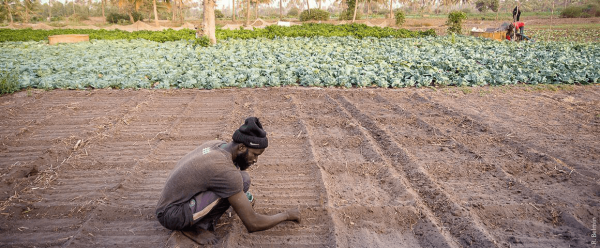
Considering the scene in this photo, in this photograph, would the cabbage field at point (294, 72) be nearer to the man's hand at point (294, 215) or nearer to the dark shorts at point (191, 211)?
the man's hand at point (294, 215)

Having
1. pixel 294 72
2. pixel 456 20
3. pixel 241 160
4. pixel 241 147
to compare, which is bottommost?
pixel 241 160

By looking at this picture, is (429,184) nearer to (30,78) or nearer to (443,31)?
(30,78)

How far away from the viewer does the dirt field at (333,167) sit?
316 cm

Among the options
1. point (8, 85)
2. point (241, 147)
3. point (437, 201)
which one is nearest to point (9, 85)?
point (8, 85)

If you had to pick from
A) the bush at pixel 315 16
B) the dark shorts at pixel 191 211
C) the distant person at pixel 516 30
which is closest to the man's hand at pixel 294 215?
the dark shorts at pixel 191 211

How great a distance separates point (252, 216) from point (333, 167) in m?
1.79

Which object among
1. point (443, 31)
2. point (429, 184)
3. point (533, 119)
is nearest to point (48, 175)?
point (429, 184)

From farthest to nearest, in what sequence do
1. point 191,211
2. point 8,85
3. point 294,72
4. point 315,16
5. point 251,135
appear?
1. point 315,16
2. point 294,72
3. point 8,85
4. point 191,211
5. point 251,135

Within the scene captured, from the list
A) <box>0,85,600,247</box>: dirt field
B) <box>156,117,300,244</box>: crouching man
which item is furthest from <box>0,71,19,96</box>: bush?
<box>156,117,300,244</box>: crouching man

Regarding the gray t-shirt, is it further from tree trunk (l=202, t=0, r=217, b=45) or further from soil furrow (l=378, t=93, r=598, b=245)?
tree trunk (l=202, t=0, r=217, b=45)

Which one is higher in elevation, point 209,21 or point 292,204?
point 209,21

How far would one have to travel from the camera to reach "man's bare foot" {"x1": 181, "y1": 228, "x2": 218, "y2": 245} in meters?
2.96

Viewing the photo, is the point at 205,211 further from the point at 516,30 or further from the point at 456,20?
the point at 456,20

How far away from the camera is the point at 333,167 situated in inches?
175
